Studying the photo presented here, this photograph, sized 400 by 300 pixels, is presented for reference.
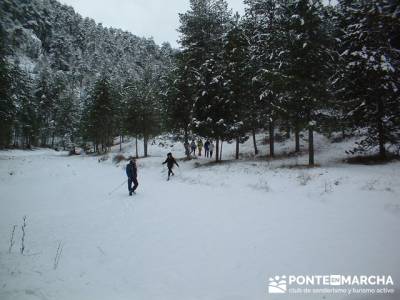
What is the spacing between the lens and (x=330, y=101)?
19516mm

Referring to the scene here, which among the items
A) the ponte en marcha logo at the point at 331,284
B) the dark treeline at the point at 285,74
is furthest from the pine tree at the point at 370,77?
the ponte en marcha logo at the point at 331,284

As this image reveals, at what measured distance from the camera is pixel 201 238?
25.1ft

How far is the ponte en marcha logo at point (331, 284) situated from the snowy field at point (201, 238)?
0.49 feet

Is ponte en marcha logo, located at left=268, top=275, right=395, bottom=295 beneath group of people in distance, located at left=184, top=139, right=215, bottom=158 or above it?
beneath

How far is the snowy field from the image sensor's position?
5.37 meters

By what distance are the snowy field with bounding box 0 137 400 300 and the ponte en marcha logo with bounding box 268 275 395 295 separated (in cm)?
15

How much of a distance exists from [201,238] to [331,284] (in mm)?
3425

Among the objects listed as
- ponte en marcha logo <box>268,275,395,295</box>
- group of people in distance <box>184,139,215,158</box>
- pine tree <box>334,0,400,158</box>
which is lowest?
ponte en marcha logo <box>268,275,395,295</box>

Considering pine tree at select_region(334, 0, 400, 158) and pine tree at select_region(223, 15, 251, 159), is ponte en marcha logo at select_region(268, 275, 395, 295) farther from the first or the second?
pine tree at select_region(223, 15, 251, 159)

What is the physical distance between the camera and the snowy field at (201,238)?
5.37 meters

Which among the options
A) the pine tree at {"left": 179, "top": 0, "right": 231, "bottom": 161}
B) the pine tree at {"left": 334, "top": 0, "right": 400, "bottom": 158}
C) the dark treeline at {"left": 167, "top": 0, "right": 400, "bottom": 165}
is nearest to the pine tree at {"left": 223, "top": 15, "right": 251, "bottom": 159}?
the dark treeline at {"left": 167, "top": 0, "right": 400, "bottom": 165}

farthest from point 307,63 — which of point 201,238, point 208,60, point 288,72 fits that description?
point 201,238

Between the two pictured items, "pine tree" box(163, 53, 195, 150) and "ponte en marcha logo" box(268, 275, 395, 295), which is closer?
"ponte en marcha logo" box(268, 275, 395, 295)

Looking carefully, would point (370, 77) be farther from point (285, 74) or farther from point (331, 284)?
point (331, 284)
